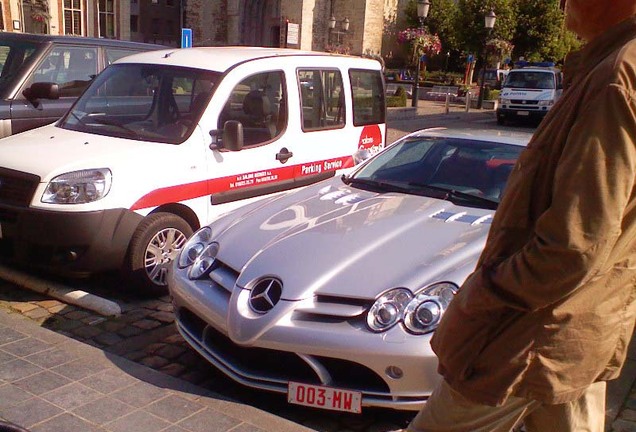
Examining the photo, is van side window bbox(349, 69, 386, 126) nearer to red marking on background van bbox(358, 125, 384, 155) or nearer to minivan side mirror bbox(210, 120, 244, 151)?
red marking on background van bbox(358, 125, 384, 155)

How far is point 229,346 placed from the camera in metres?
3.94

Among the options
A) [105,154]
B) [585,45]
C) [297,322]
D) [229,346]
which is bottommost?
[229,346]

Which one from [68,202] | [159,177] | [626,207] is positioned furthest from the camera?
[159,177]

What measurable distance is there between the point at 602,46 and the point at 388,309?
1.98 metres

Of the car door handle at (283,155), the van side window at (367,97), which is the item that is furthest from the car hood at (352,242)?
the van side window at (367,97)

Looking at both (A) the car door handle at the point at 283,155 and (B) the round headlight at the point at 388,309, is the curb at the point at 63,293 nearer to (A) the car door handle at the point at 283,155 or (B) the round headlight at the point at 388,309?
(A) the car door handle at the point at 283,155

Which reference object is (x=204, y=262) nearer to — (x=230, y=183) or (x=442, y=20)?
(x=230, y=183)

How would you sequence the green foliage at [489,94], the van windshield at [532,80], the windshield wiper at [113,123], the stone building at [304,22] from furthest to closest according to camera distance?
the stone building at [304,22] → the green foliage at [489,94] → the van windshield at [532,80] → the windshield wiper at [113,123]

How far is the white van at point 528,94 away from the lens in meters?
25.3

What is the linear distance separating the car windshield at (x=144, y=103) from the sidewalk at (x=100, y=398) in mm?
2149

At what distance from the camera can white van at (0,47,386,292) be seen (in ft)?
16.7

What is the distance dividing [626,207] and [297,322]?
2103 millimetres

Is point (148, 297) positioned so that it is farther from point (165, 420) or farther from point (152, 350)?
point (165, 420)

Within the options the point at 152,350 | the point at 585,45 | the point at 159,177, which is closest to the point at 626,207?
the point at 585,45
